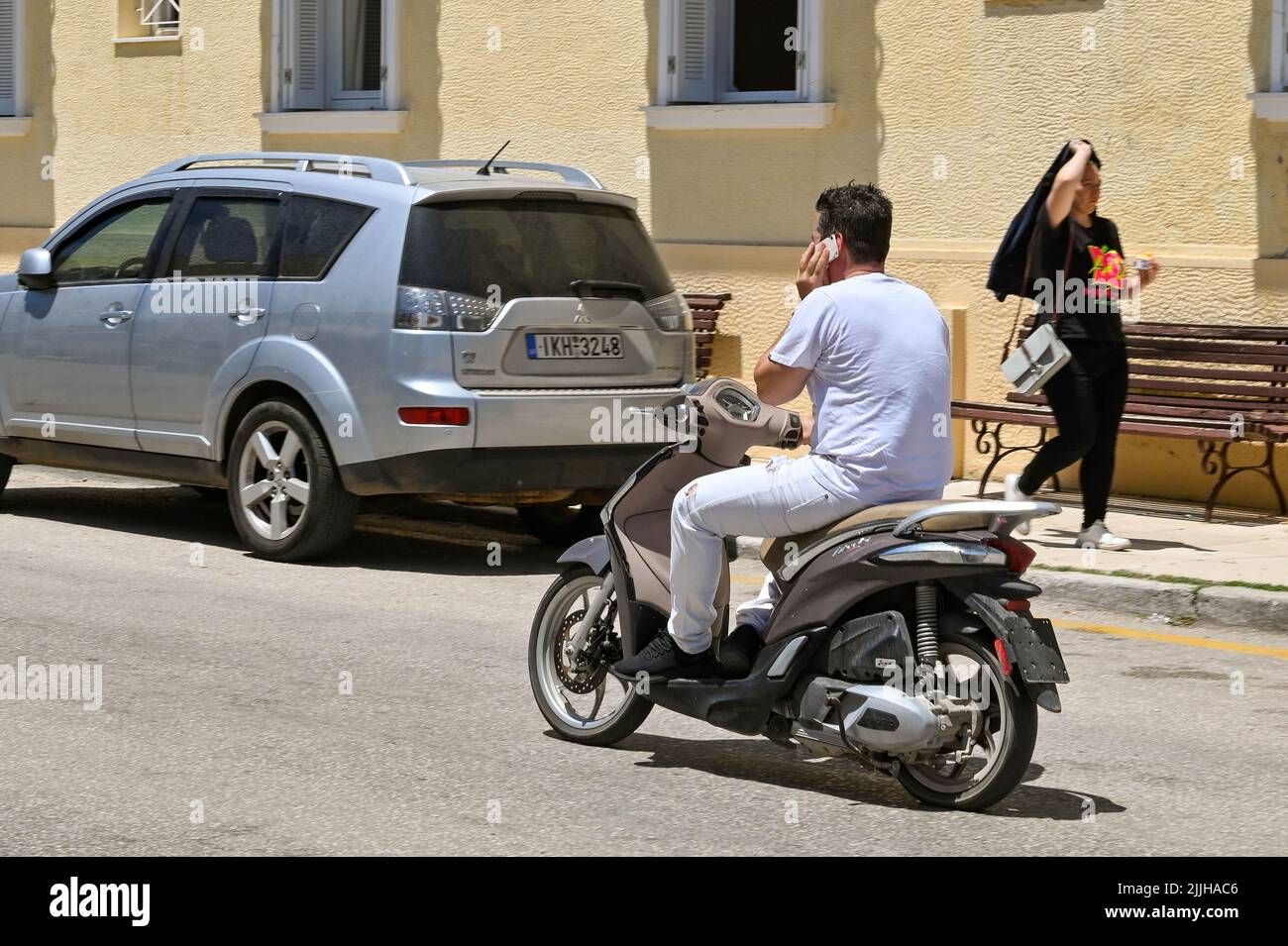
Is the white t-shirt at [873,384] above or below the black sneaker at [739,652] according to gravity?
above

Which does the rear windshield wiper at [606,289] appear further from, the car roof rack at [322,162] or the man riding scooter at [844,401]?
the man riding scooter at [844,401]

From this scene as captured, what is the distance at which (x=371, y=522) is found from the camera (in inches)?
449

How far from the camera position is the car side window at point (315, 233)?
31.2 feet

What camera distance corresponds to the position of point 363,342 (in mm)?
9234

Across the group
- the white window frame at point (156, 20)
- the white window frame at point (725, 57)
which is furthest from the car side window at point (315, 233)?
the white window frame at point (156, 20)

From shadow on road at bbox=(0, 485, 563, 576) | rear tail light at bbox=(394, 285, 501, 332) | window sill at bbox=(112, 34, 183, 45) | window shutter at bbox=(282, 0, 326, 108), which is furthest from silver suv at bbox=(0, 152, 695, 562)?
window sill at bbox=(112, 34, 183, 45)

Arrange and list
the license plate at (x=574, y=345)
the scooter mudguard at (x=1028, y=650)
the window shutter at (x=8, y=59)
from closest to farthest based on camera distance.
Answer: the scooter mudguard at (x=1028, y=650), the license plate at (x=574, y=345), the window shutter at (x=8, y=59)

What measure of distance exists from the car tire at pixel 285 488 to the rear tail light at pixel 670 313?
1.69m

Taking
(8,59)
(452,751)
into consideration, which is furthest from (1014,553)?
(8,59)

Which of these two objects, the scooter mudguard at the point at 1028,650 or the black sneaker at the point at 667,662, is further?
the black sneaker at the point at 667,662

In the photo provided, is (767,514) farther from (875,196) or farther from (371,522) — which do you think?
(371,522)

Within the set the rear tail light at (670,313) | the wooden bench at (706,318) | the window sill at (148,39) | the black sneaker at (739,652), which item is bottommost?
the black sneaker at (739,652)

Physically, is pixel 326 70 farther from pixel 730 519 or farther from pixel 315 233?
pixel 730 519
